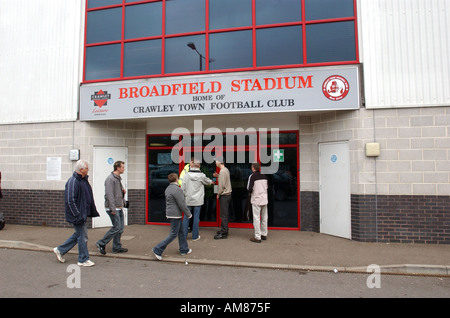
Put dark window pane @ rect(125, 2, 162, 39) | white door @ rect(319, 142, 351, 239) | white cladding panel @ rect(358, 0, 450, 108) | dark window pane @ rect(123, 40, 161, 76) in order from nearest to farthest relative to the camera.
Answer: white cladding panel @ rect(358, 0, 450, 108) → white door @ rect(319, 142, 351, 239) → dark window pane @ rect(123, 40, 161, 76) → dark window pane @ rect(125, 2, 162, 39)

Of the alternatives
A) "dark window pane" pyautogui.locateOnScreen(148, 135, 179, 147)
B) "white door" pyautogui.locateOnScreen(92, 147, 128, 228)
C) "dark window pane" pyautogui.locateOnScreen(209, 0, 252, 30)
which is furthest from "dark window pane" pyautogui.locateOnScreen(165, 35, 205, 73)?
"white door" pyautogui.locateOnScreen(92, 147, 128, 228)

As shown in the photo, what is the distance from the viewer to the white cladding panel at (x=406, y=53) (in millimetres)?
7012

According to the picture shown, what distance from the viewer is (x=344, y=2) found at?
7.62 meters

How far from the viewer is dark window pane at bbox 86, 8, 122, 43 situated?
29.0 feet

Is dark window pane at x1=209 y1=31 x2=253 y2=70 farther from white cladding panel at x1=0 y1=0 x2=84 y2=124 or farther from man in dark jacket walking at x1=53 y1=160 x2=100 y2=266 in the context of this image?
man in dark jacket walking at x1=53 y1=160 x2=100 y2=266

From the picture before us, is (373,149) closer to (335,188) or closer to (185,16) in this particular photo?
(335,188)

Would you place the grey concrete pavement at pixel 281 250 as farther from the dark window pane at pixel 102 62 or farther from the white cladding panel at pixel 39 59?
the dark window pane at pixel 102 62

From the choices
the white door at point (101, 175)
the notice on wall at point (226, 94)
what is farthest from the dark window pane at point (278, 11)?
the white door at point (101, 175)

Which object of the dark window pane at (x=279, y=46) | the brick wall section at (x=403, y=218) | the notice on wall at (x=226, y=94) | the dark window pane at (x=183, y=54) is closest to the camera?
the brick wall section at (x=403, y=218)

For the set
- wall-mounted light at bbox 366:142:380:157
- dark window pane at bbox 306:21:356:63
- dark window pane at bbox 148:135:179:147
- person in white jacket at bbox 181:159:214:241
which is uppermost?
dark window pane at bbox 306:21:356:63

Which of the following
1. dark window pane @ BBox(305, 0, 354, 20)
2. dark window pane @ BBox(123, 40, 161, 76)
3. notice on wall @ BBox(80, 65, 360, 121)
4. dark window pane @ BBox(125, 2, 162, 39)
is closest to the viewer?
notice on wall @ BBox(80, 65, 360, 121)

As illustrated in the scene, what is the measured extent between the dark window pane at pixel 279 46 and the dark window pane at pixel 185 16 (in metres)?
1.64

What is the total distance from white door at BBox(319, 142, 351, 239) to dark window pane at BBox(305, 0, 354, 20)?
308cm

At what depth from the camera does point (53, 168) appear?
8.98 metres
